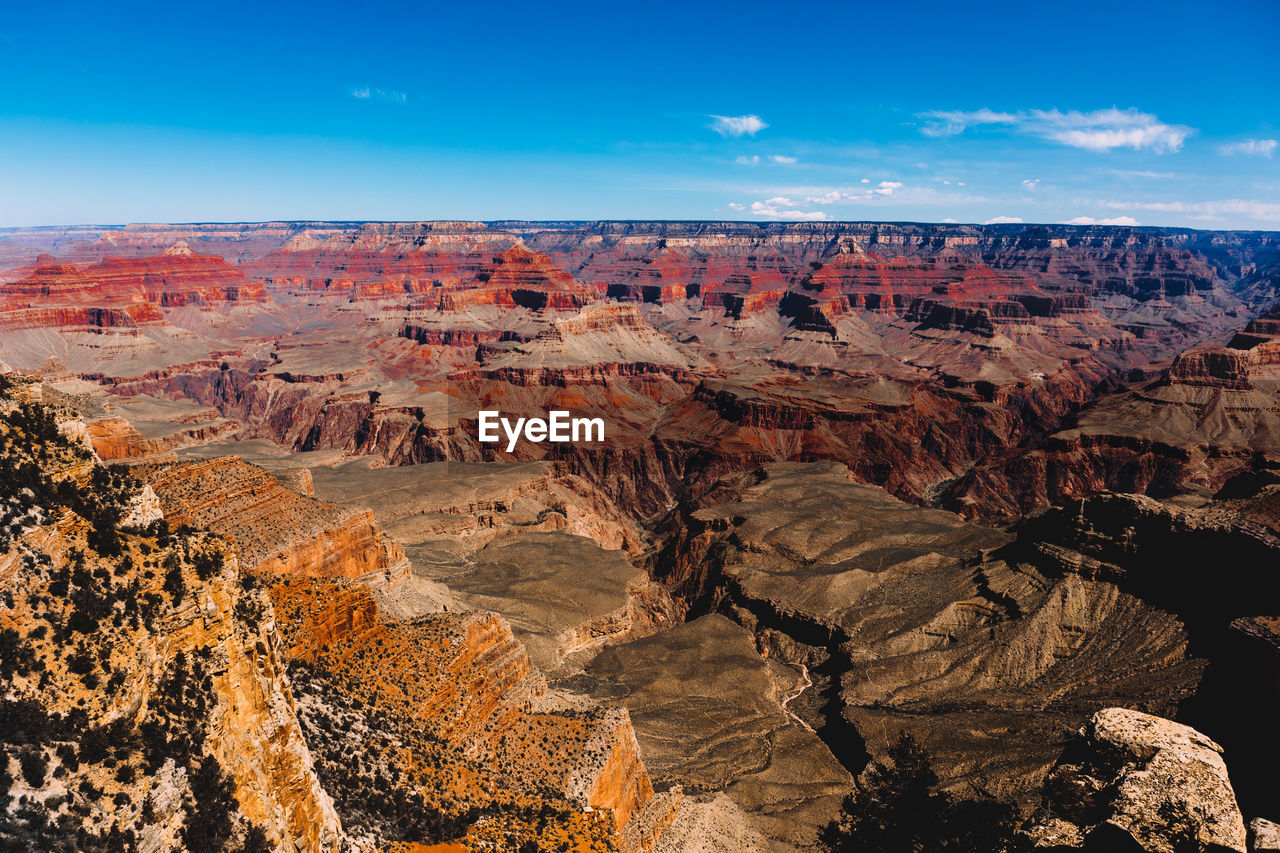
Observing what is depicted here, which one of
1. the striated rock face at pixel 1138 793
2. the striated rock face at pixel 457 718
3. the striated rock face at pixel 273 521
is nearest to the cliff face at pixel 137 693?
the striated rock face at pixel 457 718

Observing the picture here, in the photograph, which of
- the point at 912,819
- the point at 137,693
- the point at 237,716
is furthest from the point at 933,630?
the point at 137,693

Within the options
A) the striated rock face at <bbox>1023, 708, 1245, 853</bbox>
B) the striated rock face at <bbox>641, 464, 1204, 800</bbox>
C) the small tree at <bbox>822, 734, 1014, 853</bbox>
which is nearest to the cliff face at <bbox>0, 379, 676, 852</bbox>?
the small tree at <bbox>822, 734, 1014, 853</bbox>

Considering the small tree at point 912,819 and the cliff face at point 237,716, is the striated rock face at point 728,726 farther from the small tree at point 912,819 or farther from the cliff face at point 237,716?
the cliff face at point 237,716

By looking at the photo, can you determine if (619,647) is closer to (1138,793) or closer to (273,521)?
(273,521)

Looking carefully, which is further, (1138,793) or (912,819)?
(912,819)

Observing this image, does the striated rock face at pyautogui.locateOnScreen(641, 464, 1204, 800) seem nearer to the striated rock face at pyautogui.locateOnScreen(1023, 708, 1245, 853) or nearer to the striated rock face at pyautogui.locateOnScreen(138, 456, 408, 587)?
A: the striated rock face at pyautogui.locateOnScreen(1023, 708, 1245, 853)

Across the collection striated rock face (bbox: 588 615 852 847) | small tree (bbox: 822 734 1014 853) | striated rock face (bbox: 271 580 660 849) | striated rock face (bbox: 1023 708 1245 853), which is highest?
striated rock face (bbox: 1023 708 1245 853)
